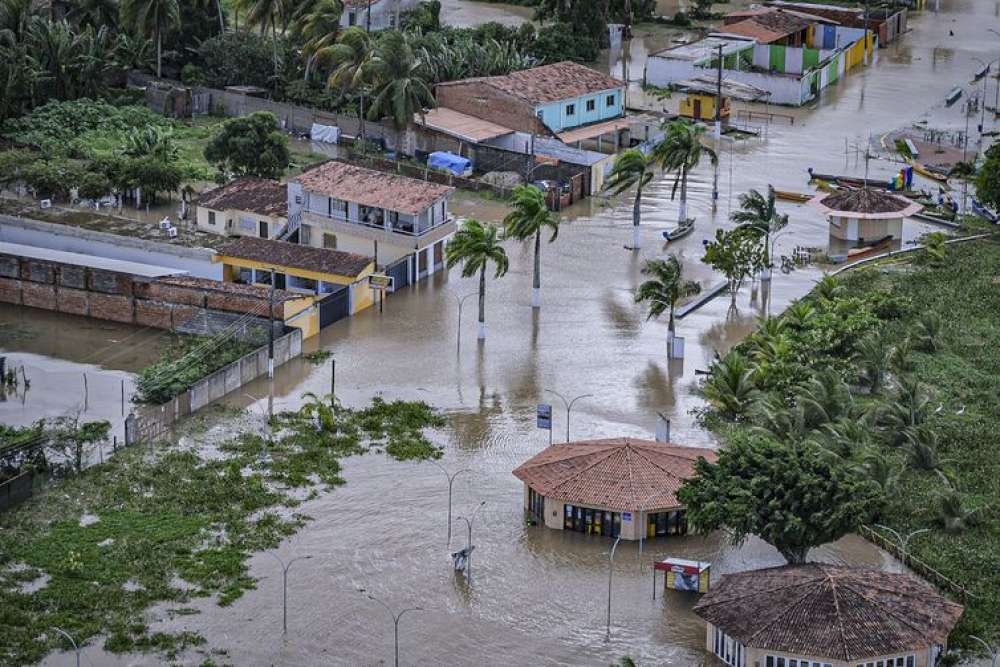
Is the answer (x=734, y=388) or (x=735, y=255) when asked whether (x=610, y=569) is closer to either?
(x=734, y=388)

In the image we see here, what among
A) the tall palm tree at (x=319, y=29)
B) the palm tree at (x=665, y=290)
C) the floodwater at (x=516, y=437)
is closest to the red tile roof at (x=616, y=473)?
the floodwater at (x=516, y=437)

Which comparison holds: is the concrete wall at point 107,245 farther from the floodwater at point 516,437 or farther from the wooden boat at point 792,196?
the wooden boat at point 792,196

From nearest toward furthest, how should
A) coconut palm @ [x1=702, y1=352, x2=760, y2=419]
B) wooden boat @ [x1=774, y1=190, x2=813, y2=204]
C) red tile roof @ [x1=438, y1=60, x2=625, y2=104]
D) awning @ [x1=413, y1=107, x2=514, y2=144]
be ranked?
1. coconut palm @ [x1=702, y1=352, x2=760, y2=419]
2. wooden boat @ [x1=774, y1=190, x2=813, y2=204]
3. awning @ [x1=413, y1=107, x2=514, y2=144]
4. red tile roof @ [x1=438, y1=60, x2=625, y2=104]

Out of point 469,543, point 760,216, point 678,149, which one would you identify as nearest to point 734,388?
point 469,543

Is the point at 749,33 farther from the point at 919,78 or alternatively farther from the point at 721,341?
the point at 721,341

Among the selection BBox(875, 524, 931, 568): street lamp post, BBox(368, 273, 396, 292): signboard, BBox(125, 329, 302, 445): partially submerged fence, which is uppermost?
BBox(368, 273, 396, 292): signboard

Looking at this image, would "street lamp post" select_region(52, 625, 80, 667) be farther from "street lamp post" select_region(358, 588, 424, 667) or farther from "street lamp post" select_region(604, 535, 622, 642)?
"street lamp post" select_region(604, 535, 622, 642)


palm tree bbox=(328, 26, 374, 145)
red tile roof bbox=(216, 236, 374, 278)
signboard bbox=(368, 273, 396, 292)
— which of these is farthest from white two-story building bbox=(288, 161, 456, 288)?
palm tree bbox=(328, 26, 374, 145)
